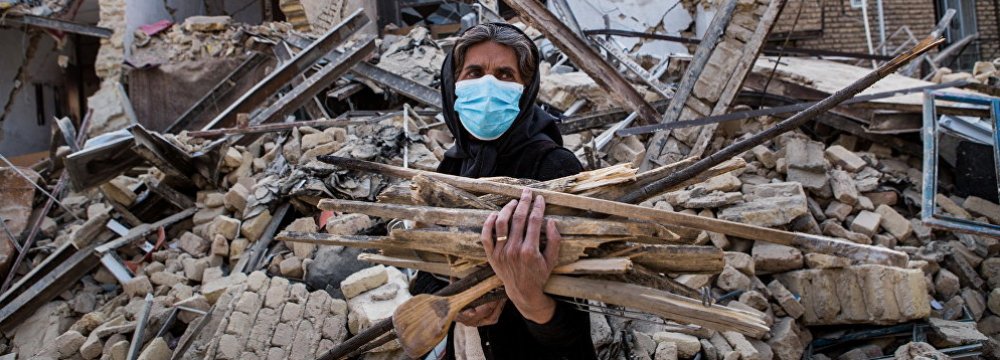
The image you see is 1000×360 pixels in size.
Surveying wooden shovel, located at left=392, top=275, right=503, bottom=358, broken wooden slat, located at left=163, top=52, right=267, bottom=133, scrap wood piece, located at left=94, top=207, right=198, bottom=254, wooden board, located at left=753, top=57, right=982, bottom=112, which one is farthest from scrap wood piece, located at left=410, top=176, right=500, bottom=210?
broken wooden slat, located at left=163, top=52, right=267, bottom=133

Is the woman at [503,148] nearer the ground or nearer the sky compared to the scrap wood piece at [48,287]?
nearer the sky

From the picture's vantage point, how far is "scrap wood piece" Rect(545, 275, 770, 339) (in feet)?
5.06

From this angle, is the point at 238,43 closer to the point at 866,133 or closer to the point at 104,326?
the point at 104,326

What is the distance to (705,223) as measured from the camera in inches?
63.9

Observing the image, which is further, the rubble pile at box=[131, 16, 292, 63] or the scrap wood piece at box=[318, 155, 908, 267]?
the rubble pile at box=[131, 16, 292, 63]

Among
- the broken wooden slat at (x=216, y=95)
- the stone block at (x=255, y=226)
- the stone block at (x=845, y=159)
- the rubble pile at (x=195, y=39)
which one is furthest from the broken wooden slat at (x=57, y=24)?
the stone block at (x=845, y=159)

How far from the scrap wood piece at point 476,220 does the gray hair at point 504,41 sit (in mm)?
699

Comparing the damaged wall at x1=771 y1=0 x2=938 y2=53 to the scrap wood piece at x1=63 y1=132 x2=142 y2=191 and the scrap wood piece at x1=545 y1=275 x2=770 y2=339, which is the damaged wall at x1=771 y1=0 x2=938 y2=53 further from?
the scrap wood piece at x1=545 y1=275 x2=770 y2=339

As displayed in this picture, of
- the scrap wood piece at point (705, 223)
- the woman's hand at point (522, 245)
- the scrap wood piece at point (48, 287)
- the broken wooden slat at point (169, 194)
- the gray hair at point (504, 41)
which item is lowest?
the scrap wood piece at point (48, 287)

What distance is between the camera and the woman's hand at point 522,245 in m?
1.63

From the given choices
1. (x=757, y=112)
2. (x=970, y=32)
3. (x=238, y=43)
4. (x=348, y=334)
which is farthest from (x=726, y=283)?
(x=970, y=32)

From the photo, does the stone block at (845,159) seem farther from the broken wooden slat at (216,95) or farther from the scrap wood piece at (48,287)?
the broken wooden slat at (216,95)

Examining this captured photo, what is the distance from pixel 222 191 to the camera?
5898 millimetres

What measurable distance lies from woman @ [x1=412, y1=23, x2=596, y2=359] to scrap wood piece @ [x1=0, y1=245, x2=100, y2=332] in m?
4.20
